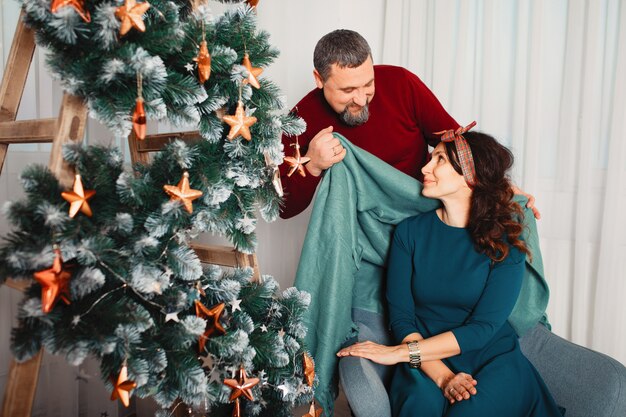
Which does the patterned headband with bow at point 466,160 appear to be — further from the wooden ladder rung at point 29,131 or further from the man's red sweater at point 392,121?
the wooden ladder rung at point 29,131

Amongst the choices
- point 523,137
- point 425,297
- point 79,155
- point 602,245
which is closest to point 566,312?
point 602,245

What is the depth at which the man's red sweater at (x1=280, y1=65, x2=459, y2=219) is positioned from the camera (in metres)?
1.98

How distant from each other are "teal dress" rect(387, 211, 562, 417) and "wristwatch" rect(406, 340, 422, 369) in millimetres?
19

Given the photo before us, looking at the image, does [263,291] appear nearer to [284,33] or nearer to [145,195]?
[145,195]

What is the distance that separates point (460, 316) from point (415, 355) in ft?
0.71

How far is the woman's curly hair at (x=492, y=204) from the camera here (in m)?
1.56

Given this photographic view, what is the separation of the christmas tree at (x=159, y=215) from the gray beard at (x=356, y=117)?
0.64 meters

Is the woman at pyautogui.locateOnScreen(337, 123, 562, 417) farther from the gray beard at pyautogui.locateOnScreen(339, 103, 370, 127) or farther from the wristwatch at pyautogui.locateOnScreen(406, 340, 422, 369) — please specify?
the gray beard at pyautogui.locateOnScreen(339, 103, 370, 127)

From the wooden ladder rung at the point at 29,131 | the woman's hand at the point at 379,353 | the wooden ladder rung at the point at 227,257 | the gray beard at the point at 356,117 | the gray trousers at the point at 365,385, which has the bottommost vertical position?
the gray trousers at the point at 365,385

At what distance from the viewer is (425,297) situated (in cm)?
164

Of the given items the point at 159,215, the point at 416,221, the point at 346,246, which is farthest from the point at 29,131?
the point at 416,221

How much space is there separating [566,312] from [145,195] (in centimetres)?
191

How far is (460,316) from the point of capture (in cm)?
160

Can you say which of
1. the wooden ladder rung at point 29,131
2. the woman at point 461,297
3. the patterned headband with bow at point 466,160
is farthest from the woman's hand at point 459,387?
the wooden ladder rung at point 29,131
